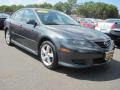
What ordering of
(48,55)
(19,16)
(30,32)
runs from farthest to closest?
1. (19,16)
2. (30,32)
3. (48,55)

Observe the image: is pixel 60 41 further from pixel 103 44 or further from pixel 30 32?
pixel 30 32

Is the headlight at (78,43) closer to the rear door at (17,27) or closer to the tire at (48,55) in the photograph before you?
the tire at (48,55)

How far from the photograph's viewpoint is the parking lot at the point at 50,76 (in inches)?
199

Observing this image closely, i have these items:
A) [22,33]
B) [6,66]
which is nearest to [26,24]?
[22,33]

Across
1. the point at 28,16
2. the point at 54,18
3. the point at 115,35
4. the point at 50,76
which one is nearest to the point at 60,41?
the point at 50,76

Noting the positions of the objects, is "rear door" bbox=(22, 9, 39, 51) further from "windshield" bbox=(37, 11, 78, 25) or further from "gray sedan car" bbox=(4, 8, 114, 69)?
"windshield" bbox=(37, 11, 78, 25)

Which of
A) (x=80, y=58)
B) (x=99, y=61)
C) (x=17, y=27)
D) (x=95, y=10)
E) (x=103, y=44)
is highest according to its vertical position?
(x=17, y=27)

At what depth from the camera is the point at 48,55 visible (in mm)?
6320

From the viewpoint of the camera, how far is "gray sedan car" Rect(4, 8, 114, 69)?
18.7 ft

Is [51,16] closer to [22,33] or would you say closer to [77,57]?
[22,33]

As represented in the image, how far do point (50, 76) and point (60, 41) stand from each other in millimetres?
832

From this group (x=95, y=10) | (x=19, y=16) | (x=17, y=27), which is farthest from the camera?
(x=95, y=10)

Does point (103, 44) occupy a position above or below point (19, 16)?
below

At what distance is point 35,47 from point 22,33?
93cm
